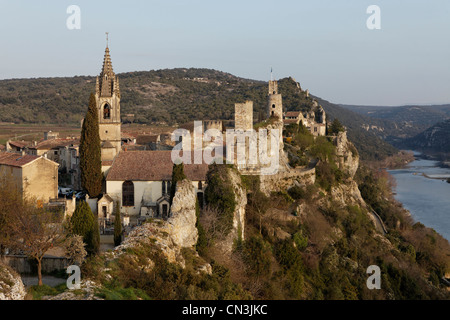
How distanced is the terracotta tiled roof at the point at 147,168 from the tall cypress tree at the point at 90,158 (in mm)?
873

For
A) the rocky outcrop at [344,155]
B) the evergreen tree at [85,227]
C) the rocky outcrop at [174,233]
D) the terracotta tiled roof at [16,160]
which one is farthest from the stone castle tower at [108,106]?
the rocky outcrop at [344,155]

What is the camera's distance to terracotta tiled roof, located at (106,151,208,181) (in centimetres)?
2600

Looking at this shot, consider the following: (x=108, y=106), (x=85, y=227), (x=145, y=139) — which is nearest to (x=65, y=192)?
(x=108, y=106)

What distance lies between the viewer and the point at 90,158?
86.1 ft

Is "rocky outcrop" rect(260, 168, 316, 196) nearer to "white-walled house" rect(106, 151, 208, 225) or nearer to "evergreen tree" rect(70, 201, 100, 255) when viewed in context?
"white-walled house" rect(106, 151, 208, 225)

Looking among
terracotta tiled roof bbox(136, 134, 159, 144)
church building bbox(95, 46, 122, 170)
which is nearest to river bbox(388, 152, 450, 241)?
terracotta tiled roof bbox(136, 134, 159, 144)

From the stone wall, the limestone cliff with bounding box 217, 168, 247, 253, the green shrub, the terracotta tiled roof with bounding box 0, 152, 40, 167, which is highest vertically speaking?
the stone wall

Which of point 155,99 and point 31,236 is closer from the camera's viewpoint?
point 31,236

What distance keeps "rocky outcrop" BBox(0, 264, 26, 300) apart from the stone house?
14.6 m

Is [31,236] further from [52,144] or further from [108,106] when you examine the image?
[52,144]

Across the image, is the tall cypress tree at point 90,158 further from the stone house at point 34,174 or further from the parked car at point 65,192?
the parked car at point 65,192

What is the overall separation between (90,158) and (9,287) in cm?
1810

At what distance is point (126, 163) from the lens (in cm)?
2755
